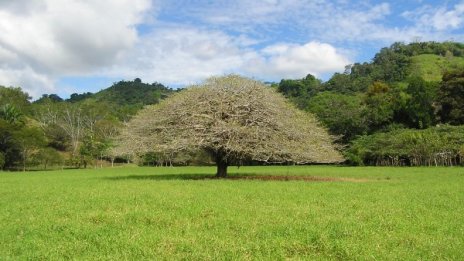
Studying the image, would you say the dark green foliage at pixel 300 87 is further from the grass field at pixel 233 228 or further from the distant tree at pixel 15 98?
the grass field at pixel 233 228

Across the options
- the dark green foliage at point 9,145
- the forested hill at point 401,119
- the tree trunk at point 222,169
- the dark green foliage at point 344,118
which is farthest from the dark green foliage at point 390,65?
the tree trunk at point 222,169

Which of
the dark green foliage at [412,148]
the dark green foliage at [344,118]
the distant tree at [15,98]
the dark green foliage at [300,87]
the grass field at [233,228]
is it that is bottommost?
the grass field at [233,228]

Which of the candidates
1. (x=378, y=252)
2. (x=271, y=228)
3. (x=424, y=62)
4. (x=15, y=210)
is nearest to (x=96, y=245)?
(x=271, y=228)

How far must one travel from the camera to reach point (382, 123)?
302 ft

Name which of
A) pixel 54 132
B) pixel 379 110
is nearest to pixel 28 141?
pixel 54 132

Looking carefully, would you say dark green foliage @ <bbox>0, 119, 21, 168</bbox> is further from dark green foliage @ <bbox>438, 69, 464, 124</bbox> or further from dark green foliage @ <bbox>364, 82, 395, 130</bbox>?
dark green foliage @ <bbox>438, 69, 464, 124</bbox>

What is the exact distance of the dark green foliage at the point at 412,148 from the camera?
222 ft

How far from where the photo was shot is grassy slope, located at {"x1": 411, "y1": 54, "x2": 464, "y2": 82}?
135512 mm

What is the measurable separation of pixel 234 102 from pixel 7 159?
6213 centimetres

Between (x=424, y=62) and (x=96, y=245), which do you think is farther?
(x=424, y=62)

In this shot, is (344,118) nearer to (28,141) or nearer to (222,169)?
(28,141)

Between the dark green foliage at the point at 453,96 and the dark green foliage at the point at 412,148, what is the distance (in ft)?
33.3

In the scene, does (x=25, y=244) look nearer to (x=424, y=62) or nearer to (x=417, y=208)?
(x=417, y=208)

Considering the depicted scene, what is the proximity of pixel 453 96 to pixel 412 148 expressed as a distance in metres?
19.8
